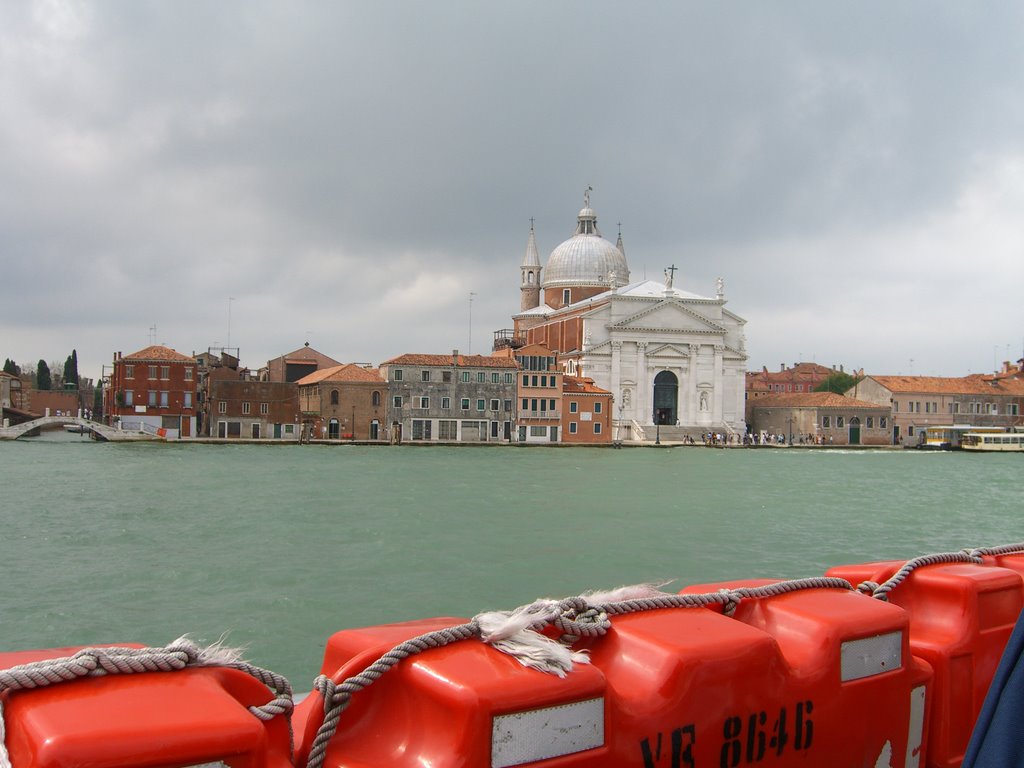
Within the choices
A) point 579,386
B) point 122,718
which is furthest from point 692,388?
point 122,718

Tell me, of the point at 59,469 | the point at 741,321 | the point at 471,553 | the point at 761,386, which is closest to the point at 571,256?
the point at 741,321

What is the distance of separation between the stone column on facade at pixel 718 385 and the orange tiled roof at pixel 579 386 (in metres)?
6.69

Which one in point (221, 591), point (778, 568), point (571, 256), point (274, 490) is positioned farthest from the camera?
point (571, 256)

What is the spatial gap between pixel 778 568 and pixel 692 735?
29.1 ft

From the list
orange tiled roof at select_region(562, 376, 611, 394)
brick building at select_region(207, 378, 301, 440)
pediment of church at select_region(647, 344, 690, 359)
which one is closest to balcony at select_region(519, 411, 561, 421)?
orange tiled roof at select_region(562, 376, 611, 394)

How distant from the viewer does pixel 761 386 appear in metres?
66.1

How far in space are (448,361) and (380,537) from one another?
1241 inches

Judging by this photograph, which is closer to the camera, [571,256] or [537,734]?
[537,734]

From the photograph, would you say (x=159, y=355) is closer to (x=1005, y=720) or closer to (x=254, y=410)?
(x=254, y=410)

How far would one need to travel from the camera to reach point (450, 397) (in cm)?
4338

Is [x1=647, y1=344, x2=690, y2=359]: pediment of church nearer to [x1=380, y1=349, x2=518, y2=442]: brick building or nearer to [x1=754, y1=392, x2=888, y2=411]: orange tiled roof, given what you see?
[x1=754, y1=392, x2=888, y2=411]: orange tiled roof

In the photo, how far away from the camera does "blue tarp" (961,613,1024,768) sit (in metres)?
1.33

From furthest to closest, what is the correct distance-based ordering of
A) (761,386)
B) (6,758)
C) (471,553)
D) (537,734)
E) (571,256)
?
(761,386)
(571,256)
(471,553)
(537,734)
(6,758)

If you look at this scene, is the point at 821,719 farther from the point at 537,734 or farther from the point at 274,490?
the point at 274,490
